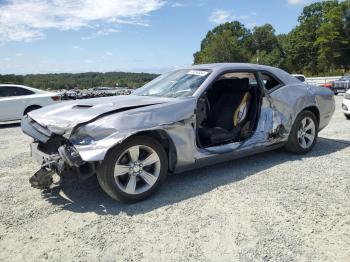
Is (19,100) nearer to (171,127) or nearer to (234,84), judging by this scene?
(234,84)

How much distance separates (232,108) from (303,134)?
137 centimetres

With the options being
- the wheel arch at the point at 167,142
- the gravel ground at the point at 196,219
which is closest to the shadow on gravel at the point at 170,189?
the gravel ground at the point at 196,219

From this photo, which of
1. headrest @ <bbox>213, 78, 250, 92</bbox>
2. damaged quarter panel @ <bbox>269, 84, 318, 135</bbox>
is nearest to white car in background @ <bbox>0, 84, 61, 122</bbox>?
headrest @ <bbox>213, 78, 250, 92</bbox>

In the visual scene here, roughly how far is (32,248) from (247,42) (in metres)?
94.3

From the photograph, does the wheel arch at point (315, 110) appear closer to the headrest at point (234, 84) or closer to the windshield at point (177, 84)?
the headrest at point (234, 84)

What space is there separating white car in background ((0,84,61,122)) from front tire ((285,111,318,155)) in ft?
27.8

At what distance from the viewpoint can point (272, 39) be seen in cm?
8912

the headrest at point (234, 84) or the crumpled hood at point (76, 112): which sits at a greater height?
the headrest at point (234, 84)

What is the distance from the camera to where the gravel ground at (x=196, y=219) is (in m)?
2.85

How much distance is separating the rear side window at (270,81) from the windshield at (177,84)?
1.12m

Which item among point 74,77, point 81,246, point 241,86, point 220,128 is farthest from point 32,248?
point 74,77

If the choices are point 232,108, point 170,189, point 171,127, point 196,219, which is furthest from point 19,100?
point 196,219

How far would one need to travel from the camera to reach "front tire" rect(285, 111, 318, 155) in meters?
5.53

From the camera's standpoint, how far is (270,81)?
549 cm
